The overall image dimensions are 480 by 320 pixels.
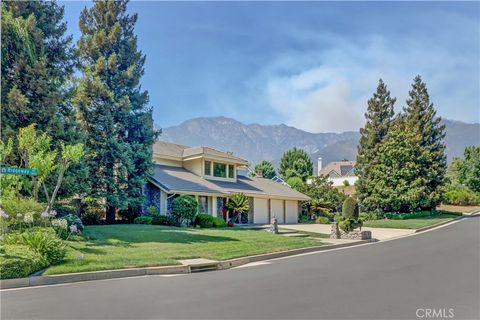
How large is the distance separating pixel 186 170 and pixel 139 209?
6.94m

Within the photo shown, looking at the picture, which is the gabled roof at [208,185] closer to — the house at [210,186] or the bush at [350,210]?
the house at [210,186]

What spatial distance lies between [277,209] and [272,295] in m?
26.7

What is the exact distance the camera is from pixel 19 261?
859 centimetres

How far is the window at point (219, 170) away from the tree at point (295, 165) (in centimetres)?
2947

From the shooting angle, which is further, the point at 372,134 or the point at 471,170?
the point at 471,170

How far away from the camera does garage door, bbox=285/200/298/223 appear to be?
34753mm

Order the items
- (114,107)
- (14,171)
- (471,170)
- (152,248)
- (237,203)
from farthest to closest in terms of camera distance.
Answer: (471,170)
(237,203)
(114,107)
(152,248)
(14,171)

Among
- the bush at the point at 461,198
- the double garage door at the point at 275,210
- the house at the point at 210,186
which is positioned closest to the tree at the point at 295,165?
the bush at the point at 461,198

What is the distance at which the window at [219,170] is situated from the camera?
3106 centimetres

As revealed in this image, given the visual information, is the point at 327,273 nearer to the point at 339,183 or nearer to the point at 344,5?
the point at 344,5

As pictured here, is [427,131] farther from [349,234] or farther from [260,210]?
[349,234]

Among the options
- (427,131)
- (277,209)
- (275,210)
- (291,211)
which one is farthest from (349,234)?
(427,131)

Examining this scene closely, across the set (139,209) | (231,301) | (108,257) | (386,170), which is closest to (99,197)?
(139,209)

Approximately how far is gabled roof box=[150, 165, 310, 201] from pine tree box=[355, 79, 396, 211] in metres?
8.95
